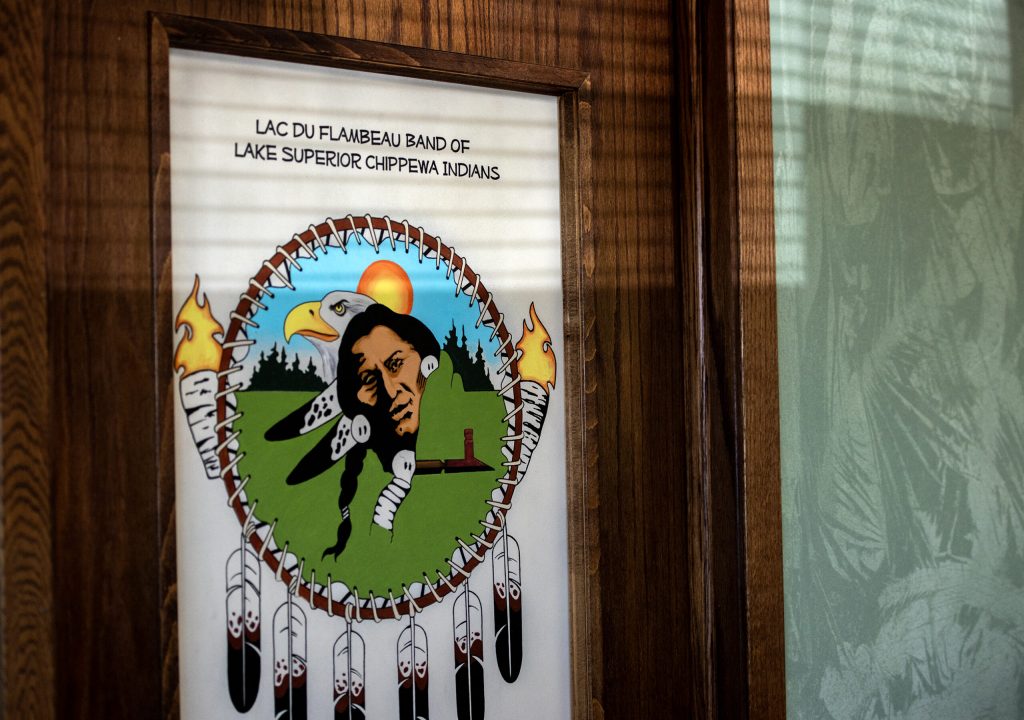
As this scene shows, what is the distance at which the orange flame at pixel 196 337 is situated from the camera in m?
0.95

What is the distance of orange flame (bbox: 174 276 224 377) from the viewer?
3.11ft

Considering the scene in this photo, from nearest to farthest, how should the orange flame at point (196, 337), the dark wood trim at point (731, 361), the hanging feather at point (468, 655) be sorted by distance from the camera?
the orange flame at point (196, 337), the hanging feather at point (468, 655), the dark wood trim at point (731, 361)

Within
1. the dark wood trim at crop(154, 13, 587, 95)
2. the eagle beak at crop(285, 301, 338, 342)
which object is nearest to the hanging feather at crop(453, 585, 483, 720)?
the eagle beak at crop(285, 301, 338, 342)

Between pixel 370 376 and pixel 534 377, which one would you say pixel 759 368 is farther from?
pixel 370 376

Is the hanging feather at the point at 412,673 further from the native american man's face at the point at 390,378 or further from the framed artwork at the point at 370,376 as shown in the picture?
the native american man's face at the point at 390,378

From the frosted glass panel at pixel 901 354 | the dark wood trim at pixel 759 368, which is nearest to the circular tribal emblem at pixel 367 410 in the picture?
the dark wood trim at pixel 759 368

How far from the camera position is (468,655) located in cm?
108

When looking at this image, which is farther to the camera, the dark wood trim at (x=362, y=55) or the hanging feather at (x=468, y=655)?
the hanging feather at (x=468, y=655)

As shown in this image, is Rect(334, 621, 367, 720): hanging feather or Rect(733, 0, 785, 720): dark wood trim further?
Rect(733, 0, 785, 720): dark wood trim

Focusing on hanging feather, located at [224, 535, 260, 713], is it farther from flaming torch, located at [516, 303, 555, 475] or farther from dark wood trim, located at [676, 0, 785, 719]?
dark wood trim, located at [676, 0, 785, 719]

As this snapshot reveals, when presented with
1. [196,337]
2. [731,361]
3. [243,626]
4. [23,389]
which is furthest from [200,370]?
[731,361]

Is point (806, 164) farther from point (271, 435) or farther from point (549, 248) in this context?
point (271, 435)

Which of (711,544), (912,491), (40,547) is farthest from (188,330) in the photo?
(912,491)

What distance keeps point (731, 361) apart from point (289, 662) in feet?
2.06
